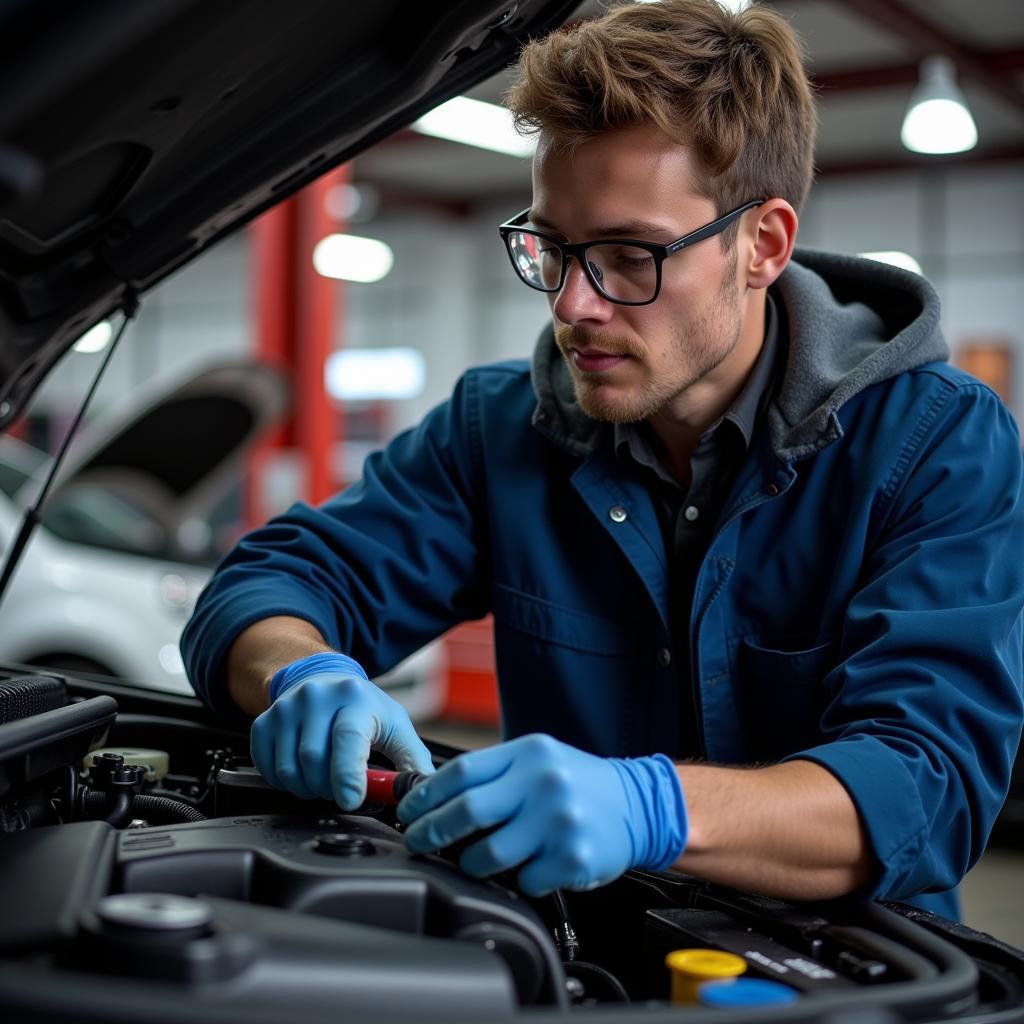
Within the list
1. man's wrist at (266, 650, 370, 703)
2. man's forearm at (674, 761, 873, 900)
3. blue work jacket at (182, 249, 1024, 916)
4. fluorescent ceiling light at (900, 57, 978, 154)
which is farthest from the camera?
fluorescent ceiling light at (900, 57, 978, 154)

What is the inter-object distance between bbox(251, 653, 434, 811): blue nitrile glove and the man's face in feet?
1.49

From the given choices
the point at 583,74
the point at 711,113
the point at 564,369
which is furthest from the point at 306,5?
the point at 564,369

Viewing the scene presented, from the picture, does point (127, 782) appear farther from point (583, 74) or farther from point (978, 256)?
point (978, 256)

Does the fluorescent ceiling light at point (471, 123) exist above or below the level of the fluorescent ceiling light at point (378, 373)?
below

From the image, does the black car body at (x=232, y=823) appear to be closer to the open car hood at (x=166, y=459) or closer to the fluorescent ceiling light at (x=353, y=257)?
the open car hood at (x=166, y=459)

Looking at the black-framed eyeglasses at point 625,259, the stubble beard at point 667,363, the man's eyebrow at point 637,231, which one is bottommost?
the stubble beard at point 667,363

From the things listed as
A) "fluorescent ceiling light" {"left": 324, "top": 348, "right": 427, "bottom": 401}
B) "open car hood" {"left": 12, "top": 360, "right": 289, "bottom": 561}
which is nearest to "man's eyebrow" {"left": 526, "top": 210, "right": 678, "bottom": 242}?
"open car hood" {"left": 12, "top": 360, "right": 289, "bottom": 561}

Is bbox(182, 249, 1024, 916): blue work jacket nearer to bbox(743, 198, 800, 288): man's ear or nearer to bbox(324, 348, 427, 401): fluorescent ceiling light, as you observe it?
bbox(743, 198, 800, 288): man's ear

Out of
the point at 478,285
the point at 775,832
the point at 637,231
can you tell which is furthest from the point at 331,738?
the point at 478,285

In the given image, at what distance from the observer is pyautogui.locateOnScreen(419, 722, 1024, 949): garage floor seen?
10.7 feet

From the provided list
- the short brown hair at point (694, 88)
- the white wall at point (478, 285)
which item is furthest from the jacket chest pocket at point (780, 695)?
the white wall at point (478, 285)

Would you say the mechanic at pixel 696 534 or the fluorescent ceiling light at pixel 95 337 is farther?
the fluorescent ceiling light at pixel 95 337

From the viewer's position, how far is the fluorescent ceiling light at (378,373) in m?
13.0

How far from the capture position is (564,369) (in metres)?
1.66
